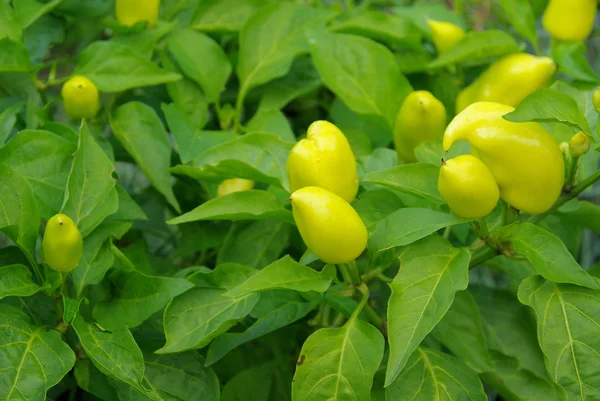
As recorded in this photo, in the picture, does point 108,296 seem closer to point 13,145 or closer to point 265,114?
point 13,145

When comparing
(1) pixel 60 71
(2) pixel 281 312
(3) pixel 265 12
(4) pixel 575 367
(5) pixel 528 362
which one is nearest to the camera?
(4) pixel 575 367

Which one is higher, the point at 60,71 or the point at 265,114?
the point at 265,114

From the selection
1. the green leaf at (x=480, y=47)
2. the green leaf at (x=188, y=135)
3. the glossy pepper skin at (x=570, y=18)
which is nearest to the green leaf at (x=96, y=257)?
the green leaf at (x=188, y=135)

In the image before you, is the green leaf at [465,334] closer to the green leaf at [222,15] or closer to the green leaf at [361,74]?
the green leaf at [361,74]

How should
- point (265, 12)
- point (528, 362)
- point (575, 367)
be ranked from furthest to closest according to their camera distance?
point (265, 12)
point (528, 362)
point (575, 367)

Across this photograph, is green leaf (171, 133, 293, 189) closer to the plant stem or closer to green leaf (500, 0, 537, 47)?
the plant stem

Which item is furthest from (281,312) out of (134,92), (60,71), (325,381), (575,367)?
(60,71)
